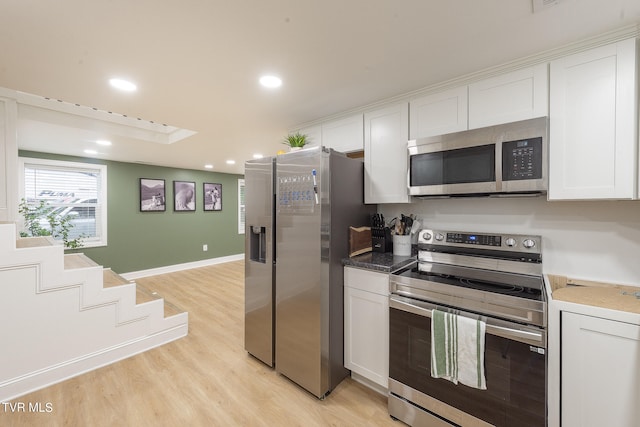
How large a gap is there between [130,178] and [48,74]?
146 inches

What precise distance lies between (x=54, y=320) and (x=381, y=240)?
278 cm

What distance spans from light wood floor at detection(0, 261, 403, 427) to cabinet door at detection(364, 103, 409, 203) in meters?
1.55

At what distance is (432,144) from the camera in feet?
6.18

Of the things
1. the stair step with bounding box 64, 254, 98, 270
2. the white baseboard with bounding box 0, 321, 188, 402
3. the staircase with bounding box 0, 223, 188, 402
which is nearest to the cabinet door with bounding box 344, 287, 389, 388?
the white baseboard with bounding box 0, 321, 188, 402

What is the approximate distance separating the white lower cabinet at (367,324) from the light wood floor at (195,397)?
0.23 meters

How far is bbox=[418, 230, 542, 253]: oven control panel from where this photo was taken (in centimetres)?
174

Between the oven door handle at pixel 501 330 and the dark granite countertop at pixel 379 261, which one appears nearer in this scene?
the oven door handle at pixel 501 330

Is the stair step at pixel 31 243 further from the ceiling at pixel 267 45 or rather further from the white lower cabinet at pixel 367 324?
the white lower cabinet at pixel 367 324

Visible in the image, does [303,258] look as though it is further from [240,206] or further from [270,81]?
[240,206]

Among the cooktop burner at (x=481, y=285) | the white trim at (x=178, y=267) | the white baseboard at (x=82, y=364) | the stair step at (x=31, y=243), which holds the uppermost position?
the stair step at (x=31, y=243)

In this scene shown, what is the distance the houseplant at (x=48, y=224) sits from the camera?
3611mm

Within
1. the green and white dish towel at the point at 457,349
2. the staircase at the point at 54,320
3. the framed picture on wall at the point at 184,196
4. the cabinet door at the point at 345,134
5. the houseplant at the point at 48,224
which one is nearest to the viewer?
the green and white dish towel at the point at 457,349

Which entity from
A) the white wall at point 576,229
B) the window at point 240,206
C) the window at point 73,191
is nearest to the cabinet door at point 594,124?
the white wall at point 576,229

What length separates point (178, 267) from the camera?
18.6 ft
